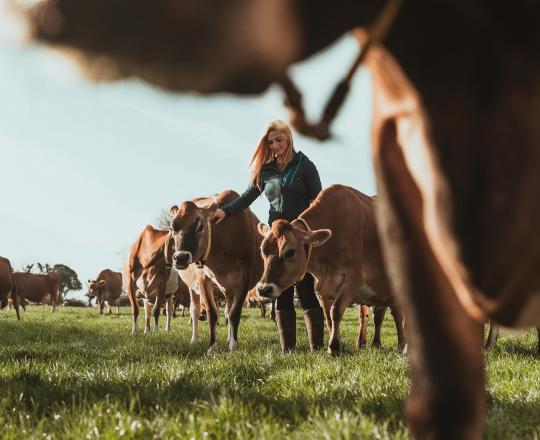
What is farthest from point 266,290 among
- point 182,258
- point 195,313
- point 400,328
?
point 195,313

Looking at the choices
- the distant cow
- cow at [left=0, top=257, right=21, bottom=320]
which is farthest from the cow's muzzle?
cow at [left=0, top=257, right=21, bottom=320]

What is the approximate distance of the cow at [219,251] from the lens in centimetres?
754

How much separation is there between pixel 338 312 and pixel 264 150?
6.38 ft

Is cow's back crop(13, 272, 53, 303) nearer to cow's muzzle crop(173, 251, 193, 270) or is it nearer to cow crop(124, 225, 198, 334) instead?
cow crop(124, 225, 198, 334)

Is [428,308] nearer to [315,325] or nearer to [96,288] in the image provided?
[315,325]

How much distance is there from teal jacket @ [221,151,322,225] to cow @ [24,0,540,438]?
4897 mm

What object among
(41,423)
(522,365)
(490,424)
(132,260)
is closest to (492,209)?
(490,424)

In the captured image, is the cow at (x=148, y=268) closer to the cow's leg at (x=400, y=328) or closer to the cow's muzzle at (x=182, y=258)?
the cow's muzzle at (x=182, y=258)

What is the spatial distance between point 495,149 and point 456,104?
128 millimetres

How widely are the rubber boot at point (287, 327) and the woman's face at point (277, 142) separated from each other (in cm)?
186

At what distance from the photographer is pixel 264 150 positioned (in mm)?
6305

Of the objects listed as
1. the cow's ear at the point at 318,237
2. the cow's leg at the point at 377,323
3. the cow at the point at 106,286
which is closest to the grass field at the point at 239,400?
the cow's ear at the point at 318,237

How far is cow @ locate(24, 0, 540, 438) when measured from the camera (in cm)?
101

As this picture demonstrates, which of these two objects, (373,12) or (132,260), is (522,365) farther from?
(132,260)
